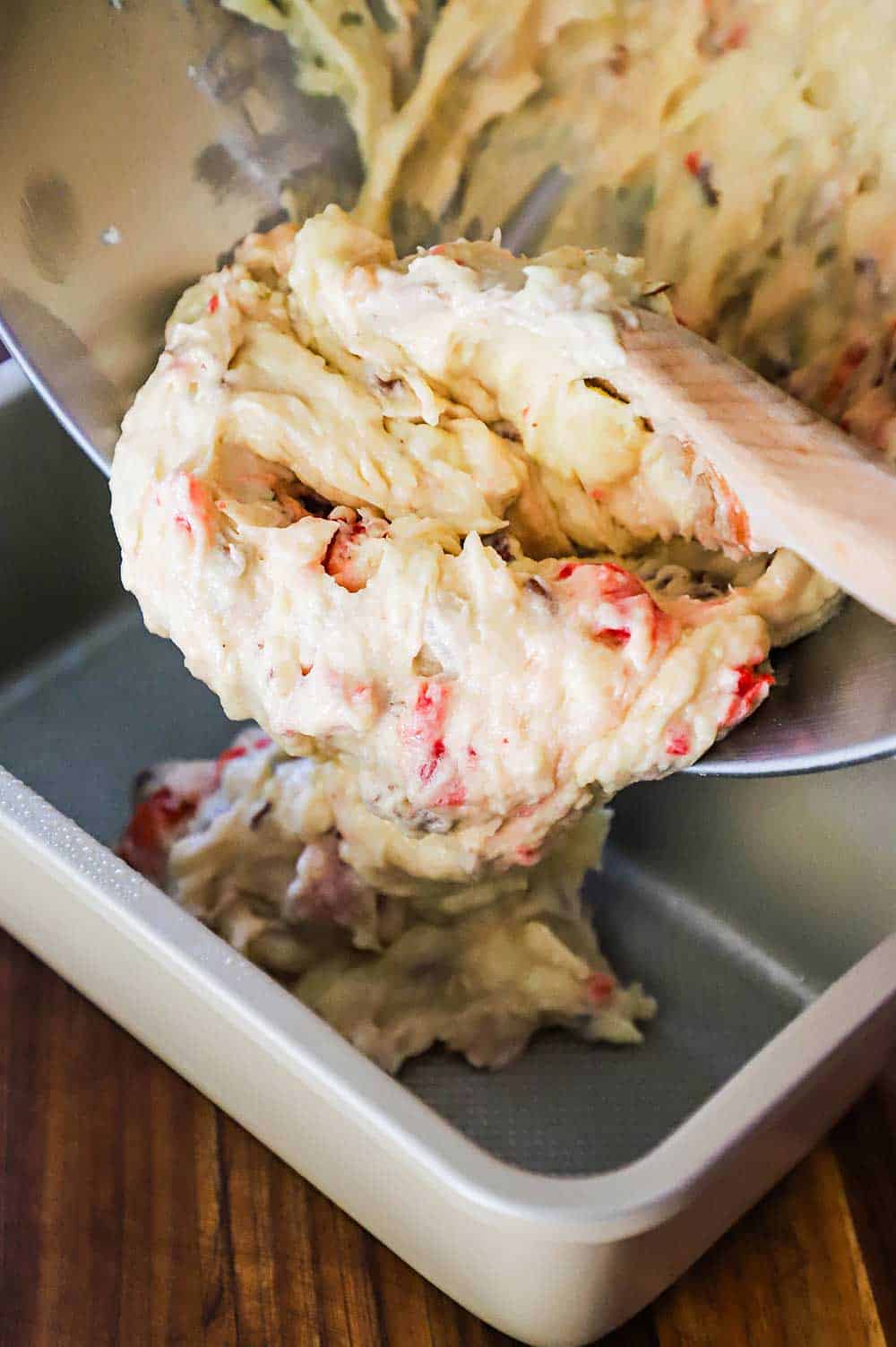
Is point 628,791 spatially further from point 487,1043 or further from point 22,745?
point 22,745

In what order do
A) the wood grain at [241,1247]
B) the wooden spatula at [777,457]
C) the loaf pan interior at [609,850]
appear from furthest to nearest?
the loaf pan interior at [609,850] → the wood grain at [241,1247] → the wooden spatula at [777,457]

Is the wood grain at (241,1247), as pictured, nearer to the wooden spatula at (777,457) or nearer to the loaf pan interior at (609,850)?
the loaf pan interior at (609,850)

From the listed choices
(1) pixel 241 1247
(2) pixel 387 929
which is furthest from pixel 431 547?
(1) pixel 241 1247

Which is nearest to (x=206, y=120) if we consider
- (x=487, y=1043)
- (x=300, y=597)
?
(x=300, y=597)

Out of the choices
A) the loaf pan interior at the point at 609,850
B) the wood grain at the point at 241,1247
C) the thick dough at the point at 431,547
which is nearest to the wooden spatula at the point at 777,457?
the thick dough at the point at 431,547

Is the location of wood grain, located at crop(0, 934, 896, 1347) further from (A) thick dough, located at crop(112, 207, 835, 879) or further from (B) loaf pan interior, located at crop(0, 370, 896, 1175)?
(A) thick dough, located at crop(112, 207, 835, 879)

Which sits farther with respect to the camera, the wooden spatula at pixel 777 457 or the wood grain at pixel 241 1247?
the wood grain at pixel 241 1247
